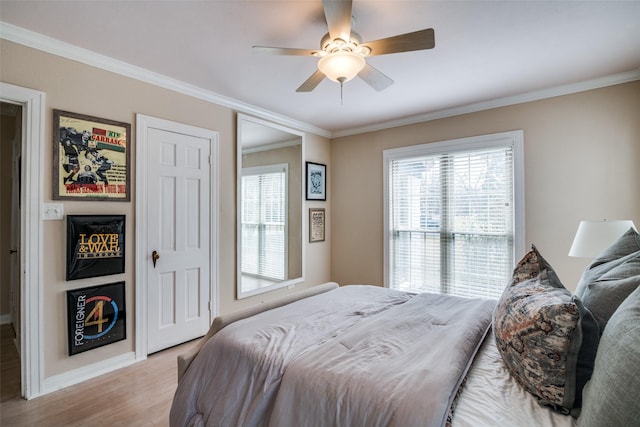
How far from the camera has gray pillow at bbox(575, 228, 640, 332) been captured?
1.08 m

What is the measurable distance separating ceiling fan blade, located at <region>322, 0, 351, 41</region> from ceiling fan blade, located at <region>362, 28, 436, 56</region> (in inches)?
6.2

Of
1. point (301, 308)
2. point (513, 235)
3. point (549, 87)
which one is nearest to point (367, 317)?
point (301, 308)

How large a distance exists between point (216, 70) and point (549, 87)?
10.6ft

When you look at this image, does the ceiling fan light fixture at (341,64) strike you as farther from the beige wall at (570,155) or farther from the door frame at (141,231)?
the beige wall at (570,155)

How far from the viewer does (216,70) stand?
276 centimetres

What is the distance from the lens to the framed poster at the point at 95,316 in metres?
2.37

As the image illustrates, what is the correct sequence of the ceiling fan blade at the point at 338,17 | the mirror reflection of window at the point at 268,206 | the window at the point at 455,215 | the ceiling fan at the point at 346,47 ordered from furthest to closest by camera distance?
the mirror reflection of window at the point at 268,206
the window at the point at 455,215
the ceiling fan at the point at 346,47
the ceiling fan blade at the point at 338,17

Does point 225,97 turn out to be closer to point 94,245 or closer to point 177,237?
point 177,237

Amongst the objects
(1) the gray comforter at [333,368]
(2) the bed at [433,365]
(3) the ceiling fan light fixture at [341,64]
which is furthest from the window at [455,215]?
(3) the ceiling fan light fixture at [341,64]

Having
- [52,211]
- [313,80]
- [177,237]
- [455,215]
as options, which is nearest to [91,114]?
[52,211]

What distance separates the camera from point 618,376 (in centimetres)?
73

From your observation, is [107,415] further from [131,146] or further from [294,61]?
[294,61]

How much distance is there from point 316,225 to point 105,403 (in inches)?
121

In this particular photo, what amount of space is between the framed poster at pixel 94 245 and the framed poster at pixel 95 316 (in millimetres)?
142
